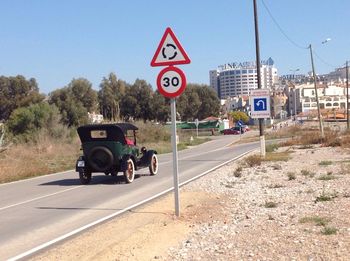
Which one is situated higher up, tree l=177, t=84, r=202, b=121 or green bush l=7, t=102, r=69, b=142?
tree l=177, t=84, r=202, b=121

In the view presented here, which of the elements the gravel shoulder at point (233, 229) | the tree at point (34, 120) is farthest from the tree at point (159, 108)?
the gravel shoulder at point (233, 229)

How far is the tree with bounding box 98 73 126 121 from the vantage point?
3994 inches

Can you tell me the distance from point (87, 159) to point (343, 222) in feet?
39.4

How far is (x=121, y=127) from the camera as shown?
19.0 metres

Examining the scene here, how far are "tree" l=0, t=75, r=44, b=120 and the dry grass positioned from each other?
3907cm

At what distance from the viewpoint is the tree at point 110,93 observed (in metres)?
101

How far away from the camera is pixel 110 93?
10362cm

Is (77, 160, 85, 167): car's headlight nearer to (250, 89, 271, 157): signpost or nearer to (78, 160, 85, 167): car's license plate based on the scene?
(78, 160, 85, 167): car's license plate

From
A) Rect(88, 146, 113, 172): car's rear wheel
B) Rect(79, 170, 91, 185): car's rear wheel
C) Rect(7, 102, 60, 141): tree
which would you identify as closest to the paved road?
Rect(79, 170, 91, 185): car's rear wheel

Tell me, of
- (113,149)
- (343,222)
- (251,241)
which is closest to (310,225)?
(343,222)

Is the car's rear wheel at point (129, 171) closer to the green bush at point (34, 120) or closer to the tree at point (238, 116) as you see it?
the green bush at point (34, 120)

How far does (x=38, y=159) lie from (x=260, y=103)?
1697 centimetres

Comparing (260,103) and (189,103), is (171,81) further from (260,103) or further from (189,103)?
(189,103)

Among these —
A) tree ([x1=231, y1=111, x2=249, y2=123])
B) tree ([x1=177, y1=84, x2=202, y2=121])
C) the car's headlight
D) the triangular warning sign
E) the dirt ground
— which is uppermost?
tree ([x1=177, y1=84, x2=202, y2=121])
